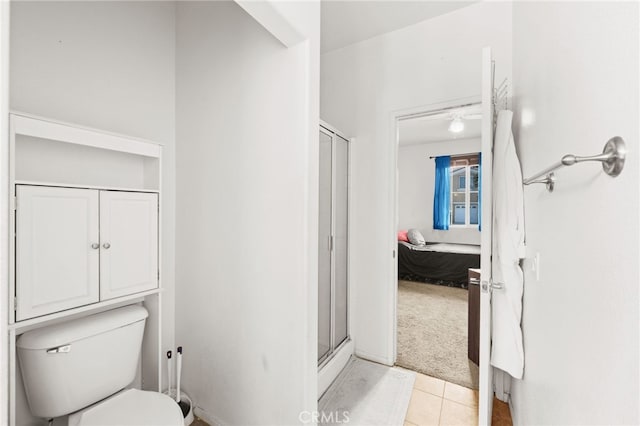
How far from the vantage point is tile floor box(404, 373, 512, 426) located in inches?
69.7

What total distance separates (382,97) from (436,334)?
7.70ft

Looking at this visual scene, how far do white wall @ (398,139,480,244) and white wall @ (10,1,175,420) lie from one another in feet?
17.1

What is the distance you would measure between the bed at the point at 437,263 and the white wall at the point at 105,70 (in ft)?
12.9

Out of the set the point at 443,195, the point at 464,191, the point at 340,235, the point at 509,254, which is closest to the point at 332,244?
the point at 340,235

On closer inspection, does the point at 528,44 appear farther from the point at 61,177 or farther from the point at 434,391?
the point at 61,177

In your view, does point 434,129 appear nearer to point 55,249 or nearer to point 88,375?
point 55,249

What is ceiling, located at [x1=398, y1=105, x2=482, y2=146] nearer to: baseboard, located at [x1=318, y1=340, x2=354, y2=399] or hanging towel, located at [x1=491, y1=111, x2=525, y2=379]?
hanging towel, located at [x1=491, y1=111, x2=525, y2=379]

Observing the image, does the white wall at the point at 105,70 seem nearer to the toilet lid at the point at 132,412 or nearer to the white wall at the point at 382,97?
the toilet lid at the point at 132,412

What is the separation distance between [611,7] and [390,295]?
2094mm

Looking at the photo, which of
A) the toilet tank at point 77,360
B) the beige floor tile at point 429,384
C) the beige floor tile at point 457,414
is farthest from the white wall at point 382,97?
the toilet tank at point 77,360

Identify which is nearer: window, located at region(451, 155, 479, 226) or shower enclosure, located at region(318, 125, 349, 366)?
shower enclosure, located at region(318, 125, 349, 366)

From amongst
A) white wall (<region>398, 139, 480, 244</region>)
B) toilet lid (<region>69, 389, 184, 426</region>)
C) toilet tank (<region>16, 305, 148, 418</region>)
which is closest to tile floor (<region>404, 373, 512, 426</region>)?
toilet lid (<region>69, 389, 184, 426</region>)

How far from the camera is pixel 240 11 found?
170 centimetres

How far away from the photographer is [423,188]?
619cm
